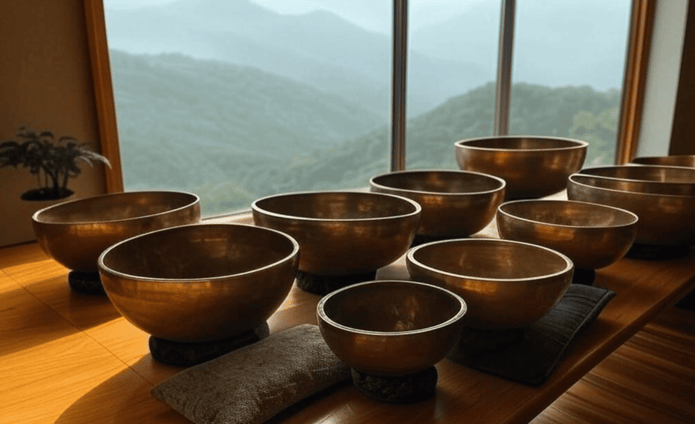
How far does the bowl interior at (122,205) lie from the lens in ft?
2.85

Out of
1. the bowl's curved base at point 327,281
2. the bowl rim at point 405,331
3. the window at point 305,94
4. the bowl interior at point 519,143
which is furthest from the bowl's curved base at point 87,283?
the window at point 305,94

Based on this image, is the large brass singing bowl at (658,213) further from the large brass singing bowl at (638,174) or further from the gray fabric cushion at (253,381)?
the gray fabric cushion at (253,381)

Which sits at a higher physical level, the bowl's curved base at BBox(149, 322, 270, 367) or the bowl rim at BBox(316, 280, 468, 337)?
the bowl rim at BBox(316, 280, 468, 337)

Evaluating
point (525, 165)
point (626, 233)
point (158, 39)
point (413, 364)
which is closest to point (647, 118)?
point (525, 165)

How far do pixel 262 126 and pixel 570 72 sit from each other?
544 centimetres

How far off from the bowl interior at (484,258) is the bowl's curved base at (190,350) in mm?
245

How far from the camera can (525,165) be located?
1.08m

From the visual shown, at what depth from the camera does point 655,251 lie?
0.94 metres

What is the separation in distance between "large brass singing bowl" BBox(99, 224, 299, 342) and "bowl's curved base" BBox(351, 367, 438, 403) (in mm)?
123

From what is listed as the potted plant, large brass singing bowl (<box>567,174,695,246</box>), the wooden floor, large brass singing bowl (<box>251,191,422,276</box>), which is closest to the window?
the wooden floor

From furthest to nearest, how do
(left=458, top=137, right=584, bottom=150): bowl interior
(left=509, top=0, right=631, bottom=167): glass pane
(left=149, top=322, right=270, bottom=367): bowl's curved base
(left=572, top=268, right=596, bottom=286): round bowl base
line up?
(left=509, top=0, right=631, bottom=167): glass pane, (left=458, top=137, right=584, bottom=150): bowl interior, (left=572, top=268, right=596, bottom=286): round bowl base, (left=149, top=322, right=270, bottom=367): bowl's curved base

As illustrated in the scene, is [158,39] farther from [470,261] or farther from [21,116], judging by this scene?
[470,261]

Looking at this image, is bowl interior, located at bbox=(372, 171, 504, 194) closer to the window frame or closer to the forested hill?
the window frame

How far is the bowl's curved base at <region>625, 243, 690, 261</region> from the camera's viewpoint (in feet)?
3.08
